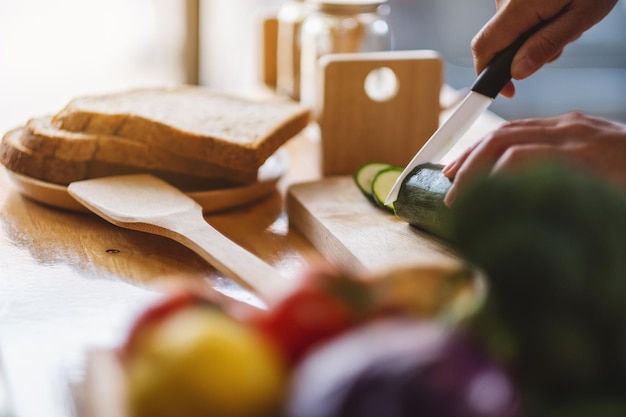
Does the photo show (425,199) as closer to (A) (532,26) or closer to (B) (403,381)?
(A) (532,26)

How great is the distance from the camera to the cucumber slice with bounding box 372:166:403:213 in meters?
1.41

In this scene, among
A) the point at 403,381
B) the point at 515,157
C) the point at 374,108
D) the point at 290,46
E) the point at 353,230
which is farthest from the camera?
the point at 290,46

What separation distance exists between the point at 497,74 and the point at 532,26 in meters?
0.12

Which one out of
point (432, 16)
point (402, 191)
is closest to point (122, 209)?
point (402, 191)

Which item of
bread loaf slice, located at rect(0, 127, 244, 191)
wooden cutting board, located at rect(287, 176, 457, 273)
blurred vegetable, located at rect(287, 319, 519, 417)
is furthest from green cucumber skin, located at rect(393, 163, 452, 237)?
blurred vegetable, located at rect(287, 319, 519, 417)

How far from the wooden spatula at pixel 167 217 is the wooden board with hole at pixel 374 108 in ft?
1.38

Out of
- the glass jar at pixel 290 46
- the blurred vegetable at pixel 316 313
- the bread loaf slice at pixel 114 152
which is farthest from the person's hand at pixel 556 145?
the glass jar at pixel 290 46

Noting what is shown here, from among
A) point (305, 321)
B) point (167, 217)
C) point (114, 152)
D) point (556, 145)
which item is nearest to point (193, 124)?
point (114, 152)

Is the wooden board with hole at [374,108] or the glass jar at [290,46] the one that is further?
the glass jar at [290,46]

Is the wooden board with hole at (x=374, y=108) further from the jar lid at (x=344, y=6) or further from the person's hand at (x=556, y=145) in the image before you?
the person's hand at (x=556, y=145)

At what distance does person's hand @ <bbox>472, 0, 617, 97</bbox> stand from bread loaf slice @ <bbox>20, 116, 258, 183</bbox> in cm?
48

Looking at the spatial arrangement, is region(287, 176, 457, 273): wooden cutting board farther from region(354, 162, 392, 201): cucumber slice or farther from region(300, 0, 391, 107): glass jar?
region(300, 0, 391, 107): glass jar

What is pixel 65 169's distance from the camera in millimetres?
1462

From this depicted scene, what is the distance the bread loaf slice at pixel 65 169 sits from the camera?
1.46 metres
